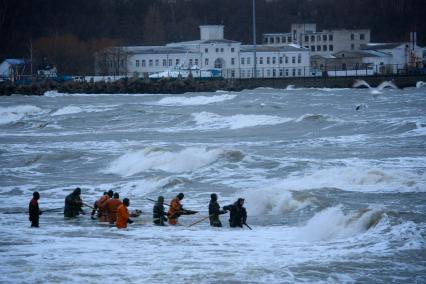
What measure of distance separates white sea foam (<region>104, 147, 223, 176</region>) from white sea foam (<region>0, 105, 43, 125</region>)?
22.2 metres

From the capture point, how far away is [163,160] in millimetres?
26719

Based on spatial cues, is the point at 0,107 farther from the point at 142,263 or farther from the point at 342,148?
the point at 142,263

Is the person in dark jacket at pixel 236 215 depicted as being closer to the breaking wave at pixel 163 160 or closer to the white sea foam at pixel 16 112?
the breaking wave at pixel 163 160

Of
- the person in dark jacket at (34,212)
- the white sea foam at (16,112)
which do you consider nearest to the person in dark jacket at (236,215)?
the person in dark jacket at (34,212)

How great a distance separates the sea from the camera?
12.6 meters

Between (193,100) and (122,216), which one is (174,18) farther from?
(122,216)

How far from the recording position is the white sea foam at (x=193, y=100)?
61.0 m

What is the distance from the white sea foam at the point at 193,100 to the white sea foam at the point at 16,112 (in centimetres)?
971

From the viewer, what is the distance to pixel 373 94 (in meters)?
62.3

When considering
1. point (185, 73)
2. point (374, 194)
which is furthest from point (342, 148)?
point (185, 73)

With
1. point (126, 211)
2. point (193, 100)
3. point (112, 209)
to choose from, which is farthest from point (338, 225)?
point (193, 100)

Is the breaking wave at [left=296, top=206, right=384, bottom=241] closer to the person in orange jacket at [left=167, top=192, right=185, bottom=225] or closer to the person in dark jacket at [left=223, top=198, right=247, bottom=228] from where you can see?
the person in dark jacket at [left=223, top=198, right=247, bottom=228]

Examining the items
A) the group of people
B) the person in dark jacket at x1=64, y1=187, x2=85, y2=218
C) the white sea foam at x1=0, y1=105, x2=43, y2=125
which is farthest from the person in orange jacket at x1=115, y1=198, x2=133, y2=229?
the white sea foam at x1=0, y1=105, x2=43, y2=125

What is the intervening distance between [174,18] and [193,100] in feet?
221
